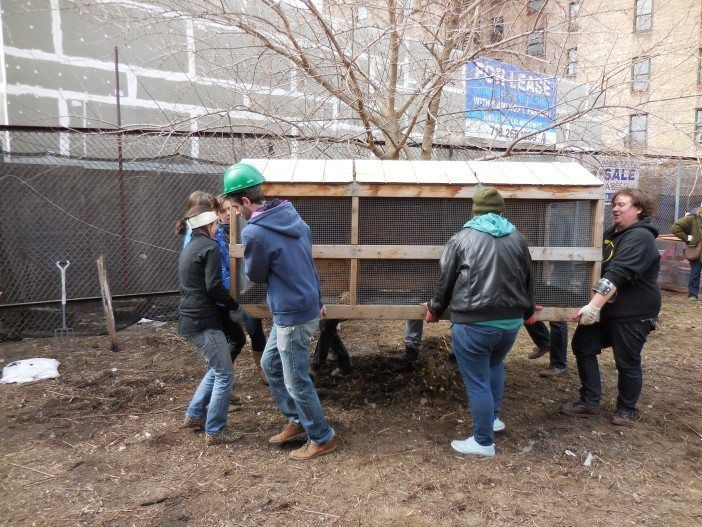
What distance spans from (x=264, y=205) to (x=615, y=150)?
4.63 m

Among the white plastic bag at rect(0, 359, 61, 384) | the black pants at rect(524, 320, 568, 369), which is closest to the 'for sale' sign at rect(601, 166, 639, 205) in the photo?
the black pants at rect(524, 320, 568, 369)

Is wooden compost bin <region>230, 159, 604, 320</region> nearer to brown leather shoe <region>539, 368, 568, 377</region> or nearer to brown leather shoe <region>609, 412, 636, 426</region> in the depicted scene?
brown leather shoe <region>609, 412, 636, 426</region>

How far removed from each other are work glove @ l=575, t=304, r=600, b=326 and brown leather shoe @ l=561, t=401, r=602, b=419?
0.98m

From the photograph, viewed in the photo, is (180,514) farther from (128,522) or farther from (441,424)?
(441,424)

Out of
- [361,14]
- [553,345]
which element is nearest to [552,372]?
[553,345]

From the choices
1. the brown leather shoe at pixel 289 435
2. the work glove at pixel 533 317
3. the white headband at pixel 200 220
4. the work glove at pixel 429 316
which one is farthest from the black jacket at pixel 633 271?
the white headband at pixel 200 220

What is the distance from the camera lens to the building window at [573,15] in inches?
223

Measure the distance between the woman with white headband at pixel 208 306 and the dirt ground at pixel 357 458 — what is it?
0.26 meters

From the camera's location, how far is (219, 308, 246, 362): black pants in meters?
3.75

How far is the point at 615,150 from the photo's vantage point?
583cm

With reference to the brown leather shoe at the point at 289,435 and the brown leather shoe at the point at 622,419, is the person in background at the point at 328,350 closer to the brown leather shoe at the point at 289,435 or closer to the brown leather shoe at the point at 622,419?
the brown leather shoe at the point at 289,435

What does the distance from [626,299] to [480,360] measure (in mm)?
1337

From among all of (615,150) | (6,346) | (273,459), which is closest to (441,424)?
(273,459)

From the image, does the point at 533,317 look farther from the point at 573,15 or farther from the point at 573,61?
the point at 573,15
